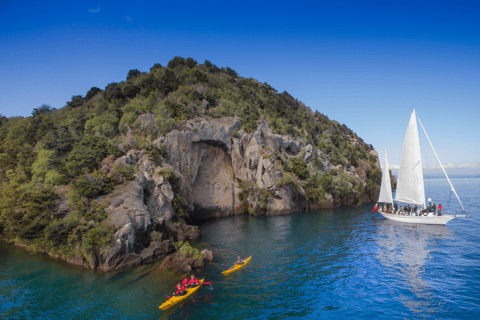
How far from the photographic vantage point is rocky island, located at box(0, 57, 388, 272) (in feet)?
98.5

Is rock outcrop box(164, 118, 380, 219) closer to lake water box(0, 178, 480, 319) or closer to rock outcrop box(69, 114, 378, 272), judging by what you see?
rock outcrop box(69, 114, 378, 272)

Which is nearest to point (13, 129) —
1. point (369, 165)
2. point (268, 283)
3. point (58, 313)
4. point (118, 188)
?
point (118, 188)

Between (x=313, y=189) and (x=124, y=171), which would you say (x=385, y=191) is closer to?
(x=313, y=189)

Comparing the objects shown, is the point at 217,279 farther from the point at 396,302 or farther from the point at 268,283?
the point at 396,302

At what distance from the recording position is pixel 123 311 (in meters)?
19.2

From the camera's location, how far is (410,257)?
2853 cm

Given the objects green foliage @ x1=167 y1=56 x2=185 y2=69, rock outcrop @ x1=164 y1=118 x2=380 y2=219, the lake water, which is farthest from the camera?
green foliage @ x1=167 y1=56 x2=185 y2=69

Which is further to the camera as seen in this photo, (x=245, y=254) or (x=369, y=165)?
(x=369, y=165)

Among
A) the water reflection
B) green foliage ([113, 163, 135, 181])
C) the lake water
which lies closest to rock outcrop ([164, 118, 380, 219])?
green foliage ([113, 163, 135, 181])

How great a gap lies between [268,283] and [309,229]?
21.0 metres

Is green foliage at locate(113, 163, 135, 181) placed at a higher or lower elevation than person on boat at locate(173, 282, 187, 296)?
higher

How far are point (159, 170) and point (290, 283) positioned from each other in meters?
26.1

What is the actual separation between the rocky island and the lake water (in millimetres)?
3173

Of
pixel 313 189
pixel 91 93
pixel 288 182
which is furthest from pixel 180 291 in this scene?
pixel 91 93
